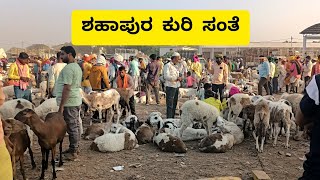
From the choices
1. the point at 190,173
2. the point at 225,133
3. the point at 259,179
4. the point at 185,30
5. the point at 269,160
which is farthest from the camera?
the point at 185,30

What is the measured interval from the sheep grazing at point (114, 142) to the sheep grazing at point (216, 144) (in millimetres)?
1531

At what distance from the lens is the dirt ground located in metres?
5.99

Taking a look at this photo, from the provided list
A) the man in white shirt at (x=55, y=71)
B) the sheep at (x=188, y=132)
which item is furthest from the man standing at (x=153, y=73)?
the sheep at (x=188, y=132)

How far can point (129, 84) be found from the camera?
10.7 m

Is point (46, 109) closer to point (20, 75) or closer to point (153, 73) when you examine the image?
point (20, 75)

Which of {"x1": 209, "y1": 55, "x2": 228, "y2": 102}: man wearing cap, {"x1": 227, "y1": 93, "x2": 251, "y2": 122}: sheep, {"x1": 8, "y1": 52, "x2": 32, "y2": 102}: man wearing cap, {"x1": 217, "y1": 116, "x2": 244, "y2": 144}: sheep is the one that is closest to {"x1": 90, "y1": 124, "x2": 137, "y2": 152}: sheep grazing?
{"x1": 217, "y1": 116, "x2": 244, "y2": 144}: sheep

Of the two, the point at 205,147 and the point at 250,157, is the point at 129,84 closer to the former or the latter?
the point at 205,147

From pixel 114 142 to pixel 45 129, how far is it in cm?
200

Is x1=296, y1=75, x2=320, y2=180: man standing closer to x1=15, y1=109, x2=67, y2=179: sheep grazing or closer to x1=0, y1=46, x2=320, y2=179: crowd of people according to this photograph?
x1=0, y1=46, x2=320, y2=179: crowd of people

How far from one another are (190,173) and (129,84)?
16.7ft

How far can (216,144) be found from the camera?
7.25 meters

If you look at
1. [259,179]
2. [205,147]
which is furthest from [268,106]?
[259,179]

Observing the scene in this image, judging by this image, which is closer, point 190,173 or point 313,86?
point 313,86

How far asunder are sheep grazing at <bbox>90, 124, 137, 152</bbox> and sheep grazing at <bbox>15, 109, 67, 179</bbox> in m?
1.40
